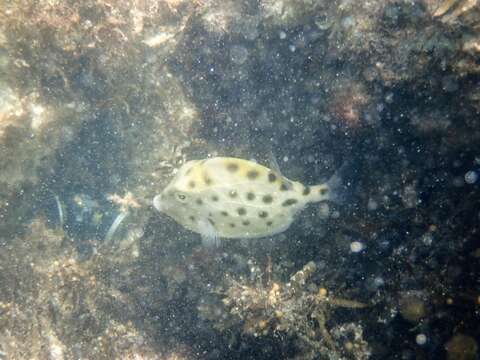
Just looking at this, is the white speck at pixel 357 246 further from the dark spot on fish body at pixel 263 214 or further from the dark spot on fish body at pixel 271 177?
the dark spot on fish body at pixel 271 177

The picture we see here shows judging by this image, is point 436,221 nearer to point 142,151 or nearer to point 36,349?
point 142,151

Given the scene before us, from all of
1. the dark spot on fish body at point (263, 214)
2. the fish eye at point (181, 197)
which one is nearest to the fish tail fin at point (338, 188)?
the dark spot on fish body at point (263, 214)

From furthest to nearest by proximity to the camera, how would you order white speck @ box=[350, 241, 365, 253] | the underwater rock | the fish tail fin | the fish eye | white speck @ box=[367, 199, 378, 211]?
white speck @ box=[350, 241, 365, 253] < white speck @ box=[367, 199, 378, 211] < the fish eye < the fish tail fin < the underwater rock

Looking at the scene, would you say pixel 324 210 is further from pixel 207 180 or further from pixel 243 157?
pixel 207 180

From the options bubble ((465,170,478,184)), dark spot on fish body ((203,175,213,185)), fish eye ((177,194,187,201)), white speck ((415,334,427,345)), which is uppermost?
dark spot on fish body ((203,175,213,185))

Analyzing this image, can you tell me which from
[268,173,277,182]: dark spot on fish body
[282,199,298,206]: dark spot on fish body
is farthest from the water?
[282,199,298,206]: dark spot on fish body

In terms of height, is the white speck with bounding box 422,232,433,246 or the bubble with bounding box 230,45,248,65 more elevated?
the bubble with bounding box 230,45,248,65

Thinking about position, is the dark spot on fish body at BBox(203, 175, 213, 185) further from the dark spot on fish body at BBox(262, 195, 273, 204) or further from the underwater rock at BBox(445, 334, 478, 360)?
the underwater rock at BBox(445, 334, 478, 360)

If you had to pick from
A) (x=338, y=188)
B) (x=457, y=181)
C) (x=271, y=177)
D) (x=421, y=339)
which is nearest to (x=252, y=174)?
(x=271, y=177)
